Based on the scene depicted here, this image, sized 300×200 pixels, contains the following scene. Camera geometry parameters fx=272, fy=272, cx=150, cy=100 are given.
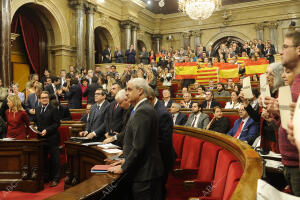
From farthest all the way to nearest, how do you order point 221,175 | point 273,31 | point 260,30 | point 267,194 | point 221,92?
point 260,30, point 273,31, point 221,92, point 221,175, point 267,194

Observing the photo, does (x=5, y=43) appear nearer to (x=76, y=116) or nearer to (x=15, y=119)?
(x=76, y=116)

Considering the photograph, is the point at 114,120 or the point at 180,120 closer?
the point at 114,120

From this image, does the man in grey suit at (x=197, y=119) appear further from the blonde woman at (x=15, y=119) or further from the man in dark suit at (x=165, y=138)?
the blonde woman at (x=15, y=119)

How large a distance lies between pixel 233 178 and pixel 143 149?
65 cm

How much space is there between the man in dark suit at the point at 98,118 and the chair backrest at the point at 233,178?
237 cm

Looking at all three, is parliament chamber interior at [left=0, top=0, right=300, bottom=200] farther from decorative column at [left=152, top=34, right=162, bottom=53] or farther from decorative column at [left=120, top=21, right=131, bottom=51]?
decorative column at [left=152, top=34, right=162, bottom=53]

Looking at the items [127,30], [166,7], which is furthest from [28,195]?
[166,7]

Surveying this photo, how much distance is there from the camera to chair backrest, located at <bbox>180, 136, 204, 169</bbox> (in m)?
3.09

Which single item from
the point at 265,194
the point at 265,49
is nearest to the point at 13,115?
the point at 265,194

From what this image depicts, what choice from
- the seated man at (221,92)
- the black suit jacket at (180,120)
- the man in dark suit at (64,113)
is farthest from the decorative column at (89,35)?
the black suit jacket at (180,120)

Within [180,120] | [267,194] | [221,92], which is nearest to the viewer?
[267,194]

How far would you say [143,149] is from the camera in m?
1.99

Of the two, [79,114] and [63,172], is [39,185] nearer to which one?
[63,172]

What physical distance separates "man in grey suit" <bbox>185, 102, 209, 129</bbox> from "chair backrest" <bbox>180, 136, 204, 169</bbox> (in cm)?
140
